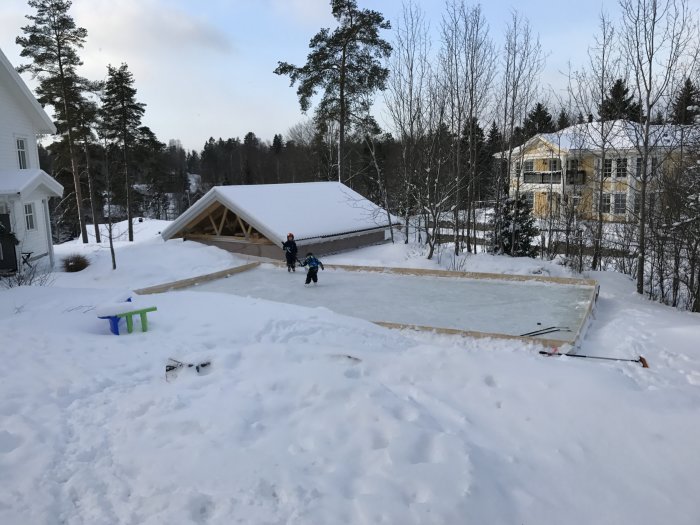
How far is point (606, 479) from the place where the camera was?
13.4 ft

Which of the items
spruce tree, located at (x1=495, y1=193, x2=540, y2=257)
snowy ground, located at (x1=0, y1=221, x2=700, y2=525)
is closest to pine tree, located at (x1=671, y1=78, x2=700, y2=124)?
spruce tree, located at (x1=495, y1=193, x2=540, y2=257)

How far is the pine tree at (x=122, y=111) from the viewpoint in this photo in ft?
90.9

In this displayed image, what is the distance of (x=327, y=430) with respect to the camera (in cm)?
455

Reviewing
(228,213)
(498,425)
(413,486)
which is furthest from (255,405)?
(228,213)

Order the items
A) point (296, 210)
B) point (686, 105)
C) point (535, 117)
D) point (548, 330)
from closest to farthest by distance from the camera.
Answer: point (548, 330) → point (686, 105) → point (296, 210) → point (535, 117)

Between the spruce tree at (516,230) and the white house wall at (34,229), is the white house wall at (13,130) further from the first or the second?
the spruce tree at (516,230)

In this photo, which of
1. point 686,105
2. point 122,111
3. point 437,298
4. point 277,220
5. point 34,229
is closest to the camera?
point 437,298

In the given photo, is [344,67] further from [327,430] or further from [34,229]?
[327,430]

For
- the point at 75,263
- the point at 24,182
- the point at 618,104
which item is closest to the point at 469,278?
the point at 618,104

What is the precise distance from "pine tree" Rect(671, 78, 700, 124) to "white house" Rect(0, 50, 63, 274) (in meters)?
19.4

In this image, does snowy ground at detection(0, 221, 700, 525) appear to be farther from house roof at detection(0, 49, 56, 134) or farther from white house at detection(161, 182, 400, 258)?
house roof at detection(0, 49, 56, 134)

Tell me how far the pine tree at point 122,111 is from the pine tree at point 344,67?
8911 mm

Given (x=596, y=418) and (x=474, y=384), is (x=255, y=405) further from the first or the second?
(x=596, y=418)

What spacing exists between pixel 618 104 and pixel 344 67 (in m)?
14.4
